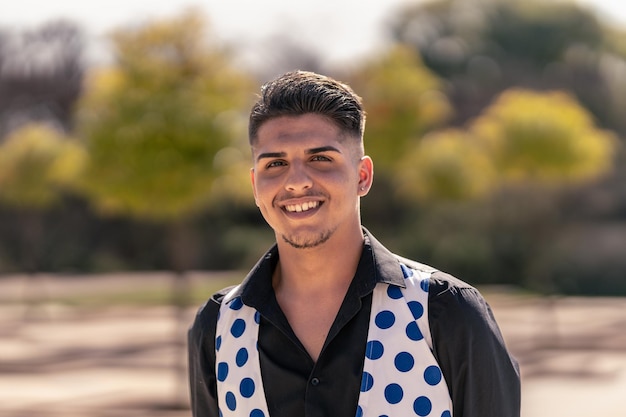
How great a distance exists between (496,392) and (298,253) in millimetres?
512

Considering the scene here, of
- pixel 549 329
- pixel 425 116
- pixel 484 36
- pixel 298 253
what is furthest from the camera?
pixel 484 36

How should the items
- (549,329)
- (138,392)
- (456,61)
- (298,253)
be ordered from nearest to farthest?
(298,253)
(138,392)
(549,329)
(456,61)

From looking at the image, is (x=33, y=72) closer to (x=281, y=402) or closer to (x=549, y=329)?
(x=549, y=329)

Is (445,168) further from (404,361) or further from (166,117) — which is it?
(404,361)

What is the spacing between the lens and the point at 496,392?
188 cm

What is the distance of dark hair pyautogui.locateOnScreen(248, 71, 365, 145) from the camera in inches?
79.2

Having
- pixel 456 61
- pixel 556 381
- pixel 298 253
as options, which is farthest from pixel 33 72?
pixel 298 253

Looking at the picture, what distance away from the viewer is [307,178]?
199 cm

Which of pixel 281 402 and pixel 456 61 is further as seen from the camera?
pixel 456 61

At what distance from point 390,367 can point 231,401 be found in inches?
14.2

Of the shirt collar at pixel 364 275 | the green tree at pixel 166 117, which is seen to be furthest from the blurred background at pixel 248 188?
the shirt collar at pixel 364 275

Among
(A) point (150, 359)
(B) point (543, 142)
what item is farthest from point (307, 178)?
(B) point (543, 142)

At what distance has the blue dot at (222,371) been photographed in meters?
2.04

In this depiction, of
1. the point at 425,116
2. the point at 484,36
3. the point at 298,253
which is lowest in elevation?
the point at 298,253
